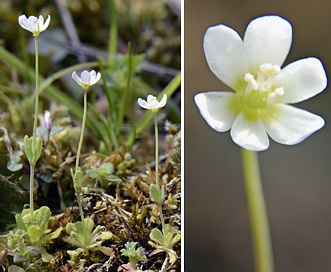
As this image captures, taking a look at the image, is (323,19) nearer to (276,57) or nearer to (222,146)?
(222,146)

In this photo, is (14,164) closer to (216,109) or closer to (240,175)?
(216,109)

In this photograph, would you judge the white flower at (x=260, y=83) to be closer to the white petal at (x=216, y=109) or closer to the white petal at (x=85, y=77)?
the white petal at (x=216, y=109)

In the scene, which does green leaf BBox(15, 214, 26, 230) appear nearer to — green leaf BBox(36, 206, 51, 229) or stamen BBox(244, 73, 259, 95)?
green leaf BBox(36, 206, 51, 229)

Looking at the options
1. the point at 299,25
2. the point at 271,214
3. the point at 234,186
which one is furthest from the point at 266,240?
the point at 299,25

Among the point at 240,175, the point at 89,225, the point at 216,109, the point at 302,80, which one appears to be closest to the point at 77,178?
the point at 89,225

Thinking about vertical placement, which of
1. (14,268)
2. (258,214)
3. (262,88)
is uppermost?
(262,88)

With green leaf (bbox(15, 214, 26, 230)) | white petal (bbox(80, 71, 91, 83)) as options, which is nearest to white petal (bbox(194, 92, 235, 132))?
white petal (bbox(80, 71, 91, 83))

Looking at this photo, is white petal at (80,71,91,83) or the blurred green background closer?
white petal at (80,71,91,83)
